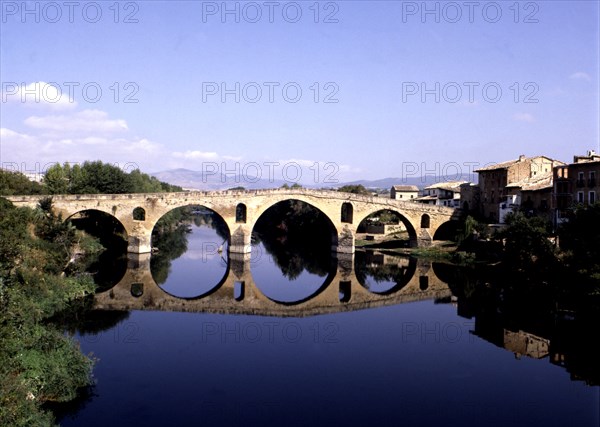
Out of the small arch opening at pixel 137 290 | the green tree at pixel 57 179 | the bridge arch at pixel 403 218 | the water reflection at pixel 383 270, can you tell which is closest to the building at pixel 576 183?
the water reflection at pixel 383 270

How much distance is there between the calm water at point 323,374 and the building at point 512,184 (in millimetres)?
18055

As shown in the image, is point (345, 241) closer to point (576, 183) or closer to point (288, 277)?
point (288, 277)

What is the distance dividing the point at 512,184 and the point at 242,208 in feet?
70.8

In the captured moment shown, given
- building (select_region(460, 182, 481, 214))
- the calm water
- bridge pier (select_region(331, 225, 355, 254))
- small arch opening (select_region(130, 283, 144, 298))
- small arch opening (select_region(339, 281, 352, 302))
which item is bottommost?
the calm water

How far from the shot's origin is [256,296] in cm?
3144

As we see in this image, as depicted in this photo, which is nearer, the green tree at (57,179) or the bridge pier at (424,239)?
the bridge pier at (424,239)

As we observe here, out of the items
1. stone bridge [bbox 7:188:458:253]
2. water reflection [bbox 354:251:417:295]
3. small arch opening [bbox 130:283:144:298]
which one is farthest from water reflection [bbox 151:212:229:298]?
water reflection [bbox 354:251:417:295]

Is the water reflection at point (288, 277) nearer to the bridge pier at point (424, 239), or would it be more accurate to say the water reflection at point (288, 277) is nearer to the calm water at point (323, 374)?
the calm water at point (323, 374)

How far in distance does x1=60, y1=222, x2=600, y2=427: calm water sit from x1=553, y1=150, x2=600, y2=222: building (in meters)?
14.4

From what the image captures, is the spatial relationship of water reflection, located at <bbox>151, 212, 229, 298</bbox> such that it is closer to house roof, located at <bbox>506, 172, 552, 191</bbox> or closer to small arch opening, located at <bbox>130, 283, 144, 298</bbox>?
small arch opening, located at <bbox>130, 283, 144, 298</bbox>

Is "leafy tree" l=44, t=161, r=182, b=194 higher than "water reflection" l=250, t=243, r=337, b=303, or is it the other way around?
"leafy tree" l=44, t=161, r=182, b=194

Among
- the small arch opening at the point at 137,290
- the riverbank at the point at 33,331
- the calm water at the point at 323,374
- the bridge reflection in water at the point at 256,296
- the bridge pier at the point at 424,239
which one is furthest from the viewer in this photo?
the bridge pier at the point at 424,239

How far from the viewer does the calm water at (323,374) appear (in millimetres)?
14688

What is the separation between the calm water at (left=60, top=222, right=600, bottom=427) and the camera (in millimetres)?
14688
